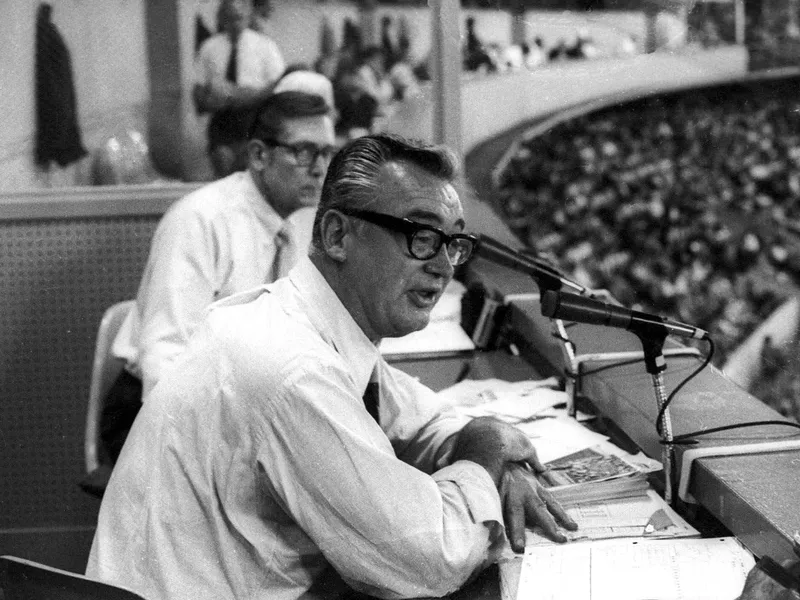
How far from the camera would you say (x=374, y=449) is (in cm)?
125

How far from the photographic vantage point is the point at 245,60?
4.07 m

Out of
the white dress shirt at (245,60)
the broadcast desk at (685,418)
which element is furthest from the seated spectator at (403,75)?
the broadcast desk at (685,418)

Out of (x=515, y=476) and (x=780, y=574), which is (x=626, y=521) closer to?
(x=515, y=476)

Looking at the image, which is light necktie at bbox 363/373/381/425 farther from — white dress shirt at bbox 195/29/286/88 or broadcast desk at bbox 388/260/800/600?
white dress shirt at bbox 195/29/286/88

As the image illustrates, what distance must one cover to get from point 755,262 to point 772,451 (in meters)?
11.0

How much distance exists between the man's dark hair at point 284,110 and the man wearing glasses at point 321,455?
1271 millimetres

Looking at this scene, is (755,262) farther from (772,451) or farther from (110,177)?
(772,451)

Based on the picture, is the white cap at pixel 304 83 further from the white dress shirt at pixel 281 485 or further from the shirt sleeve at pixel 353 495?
the shirt sleeve at pixel 353 495

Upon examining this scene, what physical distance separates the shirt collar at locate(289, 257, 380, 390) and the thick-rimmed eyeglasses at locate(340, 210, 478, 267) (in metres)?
0.11

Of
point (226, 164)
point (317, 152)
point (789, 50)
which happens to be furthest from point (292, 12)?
point (789, 50)

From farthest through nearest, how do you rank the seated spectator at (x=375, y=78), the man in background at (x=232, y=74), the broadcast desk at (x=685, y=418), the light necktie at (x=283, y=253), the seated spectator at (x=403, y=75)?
1. the seated spectator at (x=403, y=75)
2. the seated spectator at (x=375, y=78)
3. the man in background at (x=232, y=74)
4. the light necktie at (x=283, y=253)
5. the broadcast desk at (x=685, y=418)

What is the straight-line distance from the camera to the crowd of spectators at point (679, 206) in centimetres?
1107

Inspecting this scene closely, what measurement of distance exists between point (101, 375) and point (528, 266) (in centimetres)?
115

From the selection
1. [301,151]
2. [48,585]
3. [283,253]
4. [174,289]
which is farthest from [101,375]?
[48,585]
